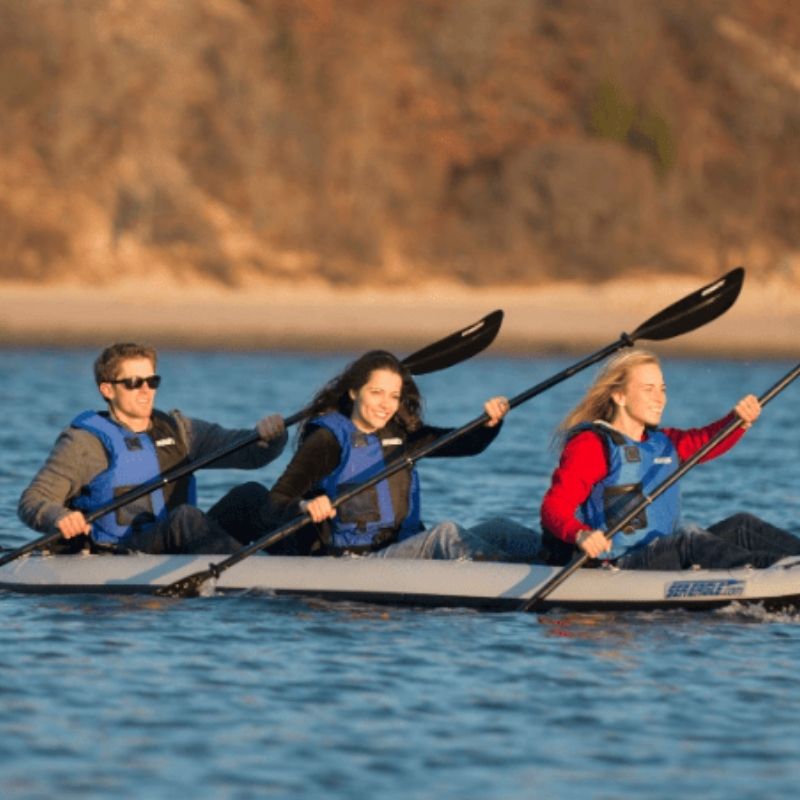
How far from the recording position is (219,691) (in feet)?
24.1

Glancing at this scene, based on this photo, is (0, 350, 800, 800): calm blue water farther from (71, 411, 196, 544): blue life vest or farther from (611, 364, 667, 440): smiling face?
(611, 364, 667, 440): smiling face

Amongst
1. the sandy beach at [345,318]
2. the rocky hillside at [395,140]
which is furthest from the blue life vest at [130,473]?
the rocky hillside at [395,140]

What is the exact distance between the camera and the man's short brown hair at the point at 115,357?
8.80m

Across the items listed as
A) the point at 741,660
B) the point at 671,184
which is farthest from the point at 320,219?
the point at 741,660

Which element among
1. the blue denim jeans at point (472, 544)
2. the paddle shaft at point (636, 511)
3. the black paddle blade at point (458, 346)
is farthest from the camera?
the black paddle blade at point (458, 346)

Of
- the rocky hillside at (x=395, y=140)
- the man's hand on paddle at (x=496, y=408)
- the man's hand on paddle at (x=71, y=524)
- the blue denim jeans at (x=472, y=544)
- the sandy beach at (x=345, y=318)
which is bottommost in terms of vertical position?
the blue denim jeans at (x=472, y=544)

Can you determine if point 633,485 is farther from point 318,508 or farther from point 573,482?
point 318,508

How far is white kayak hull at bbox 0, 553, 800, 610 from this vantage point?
851 cm

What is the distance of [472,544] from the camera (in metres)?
8.95

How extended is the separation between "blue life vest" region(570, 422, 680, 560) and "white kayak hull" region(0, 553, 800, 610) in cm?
25

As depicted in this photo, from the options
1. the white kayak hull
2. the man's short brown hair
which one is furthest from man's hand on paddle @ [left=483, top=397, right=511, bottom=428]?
the man's short brown hair

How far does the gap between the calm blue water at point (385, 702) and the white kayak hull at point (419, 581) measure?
70 mm

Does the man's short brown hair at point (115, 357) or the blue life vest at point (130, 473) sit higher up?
the man's short brown hair at point (115, 357)

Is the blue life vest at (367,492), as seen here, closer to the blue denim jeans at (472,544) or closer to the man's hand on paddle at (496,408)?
the blue denim jeans at (472,544)
